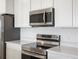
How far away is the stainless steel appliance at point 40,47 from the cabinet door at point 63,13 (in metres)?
0.50

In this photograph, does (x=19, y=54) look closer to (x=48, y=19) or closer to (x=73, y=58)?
(x=48, y=19)

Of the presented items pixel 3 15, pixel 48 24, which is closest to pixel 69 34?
pixel 48 24

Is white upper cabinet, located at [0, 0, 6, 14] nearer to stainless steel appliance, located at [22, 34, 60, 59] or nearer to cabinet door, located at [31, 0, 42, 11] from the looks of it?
cabinet door, located at [31, 0, 42, 11]

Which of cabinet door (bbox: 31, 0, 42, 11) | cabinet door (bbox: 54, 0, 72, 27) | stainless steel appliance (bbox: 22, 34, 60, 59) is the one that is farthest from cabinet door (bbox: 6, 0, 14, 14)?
cabinet door (bbox: 54, 0, 72, 27)

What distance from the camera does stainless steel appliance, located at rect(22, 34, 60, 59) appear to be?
6.45 feet

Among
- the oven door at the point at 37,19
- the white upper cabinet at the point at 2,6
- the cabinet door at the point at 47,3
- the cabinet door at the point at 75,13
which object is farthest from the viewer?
the white upper cabinet at the point at 2,6

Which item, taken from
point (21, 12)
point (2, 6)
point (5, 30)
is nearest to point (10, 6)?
point (2, 6)

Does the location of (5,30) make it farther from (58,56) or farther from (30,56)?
(58,56)

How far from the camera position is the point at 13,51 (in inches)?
105

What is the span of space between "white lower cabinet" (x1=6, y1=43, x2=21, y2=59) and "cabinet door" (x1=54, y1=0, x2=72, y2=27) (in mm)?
1218

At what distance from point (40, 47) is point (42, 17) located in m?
0.70

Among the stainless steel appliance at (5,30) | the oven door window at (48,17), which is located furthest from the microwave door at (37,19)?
the stainless steel appliance at (5,30)

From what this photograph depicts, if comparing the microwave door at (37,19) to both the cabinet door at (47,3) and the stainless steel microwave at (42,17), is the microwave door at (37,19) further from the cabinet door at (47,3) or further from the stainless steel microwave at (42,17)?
the cabinet door at (47,3)

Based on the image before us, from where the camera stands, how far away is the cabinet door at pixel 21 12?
2586 millimetres
